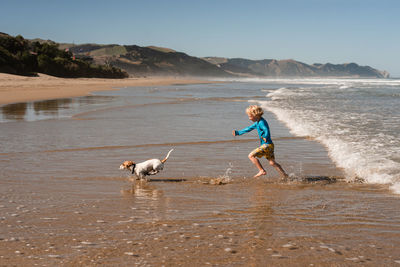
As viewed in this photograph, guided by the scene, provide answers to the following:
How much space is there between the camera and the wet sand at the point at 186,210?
3.35 m

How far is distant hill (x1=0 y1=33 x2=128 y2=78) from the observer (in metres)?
53.3

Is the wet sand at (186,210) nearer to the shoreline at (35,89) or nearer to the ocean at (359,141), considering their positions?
the ocean at (359,141)

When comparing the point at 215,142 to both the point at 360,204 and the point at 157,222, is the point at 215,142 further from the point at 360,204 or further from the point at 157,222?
the point at 157,222

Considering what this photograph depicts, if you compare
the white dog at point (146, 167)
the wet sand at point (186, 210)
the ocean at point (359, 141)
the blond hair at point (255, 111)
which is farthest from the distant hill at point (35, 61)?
the blond hair at point (255, 111)

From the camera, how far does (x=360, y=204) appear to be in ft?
16.5

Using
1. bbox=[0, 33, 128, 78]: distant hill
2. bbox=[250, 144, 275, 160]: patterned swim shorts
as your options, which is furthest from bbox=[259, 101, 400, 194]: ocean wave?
bbox=[0, 33, 128, 78]: distant hill

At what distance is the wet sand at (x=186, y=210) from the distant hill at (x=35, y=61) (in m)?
49.3

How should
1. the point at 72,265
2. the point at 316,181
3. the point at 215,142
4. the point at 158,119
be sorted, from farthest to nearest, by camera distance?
the point at 158,119 < the point at 215,142 < the point at 316,181 < the point at 72,265

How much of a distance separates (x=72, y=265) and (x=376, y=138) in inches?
353

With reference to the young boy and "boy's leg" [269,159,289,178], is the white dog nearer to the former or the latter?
the young boy

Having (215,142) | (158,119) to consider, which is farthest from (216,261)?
(158,119)

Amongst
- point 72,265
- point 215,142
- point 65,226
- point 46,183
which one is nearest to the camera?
point 72,265

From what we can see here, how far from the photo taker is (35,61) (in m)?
61.5

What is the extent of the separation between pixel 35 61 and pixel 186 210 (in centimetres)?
6331
